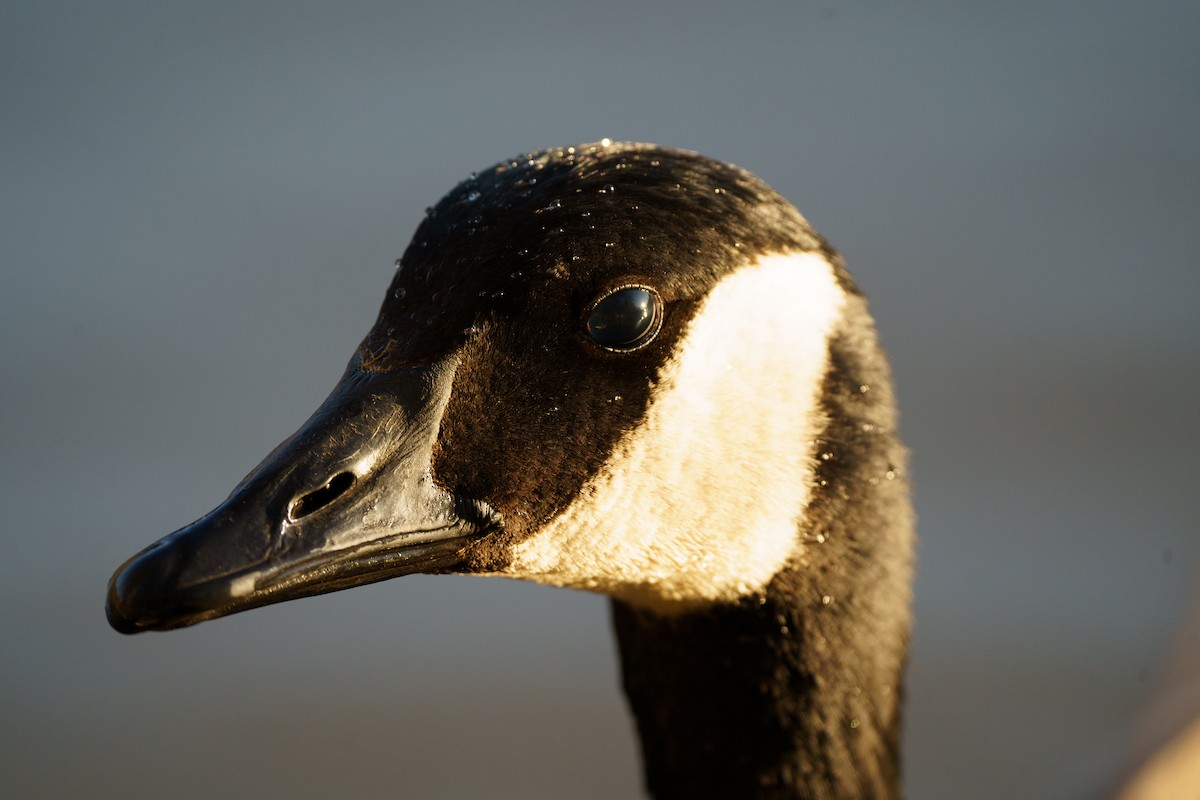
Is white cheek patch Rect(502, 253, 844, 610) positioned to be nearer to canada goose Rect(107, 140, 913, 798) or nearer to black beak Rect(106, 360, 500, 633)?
canada goose Rect(107, 140, 913, 798)

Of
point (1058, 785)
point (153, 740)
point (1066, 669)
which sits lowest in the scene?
point (1058, 785)

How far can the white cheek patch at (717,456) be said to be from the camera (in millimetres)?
2180

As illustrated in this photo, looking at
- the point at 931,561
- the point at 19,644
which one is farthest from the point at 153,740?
the point at 931,561

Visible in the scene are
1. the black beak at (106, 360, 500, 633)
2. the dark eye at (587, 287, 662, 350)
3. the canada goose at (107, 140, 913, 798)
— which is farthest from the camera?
the dark eye at (587, 287, 662, 350)

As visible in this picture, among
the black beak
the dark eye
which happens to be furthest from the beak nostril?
the dark eye

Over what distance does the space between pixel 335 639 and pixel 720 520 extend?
377 centimetres

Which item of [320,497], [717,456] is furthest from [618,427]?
[320,497]

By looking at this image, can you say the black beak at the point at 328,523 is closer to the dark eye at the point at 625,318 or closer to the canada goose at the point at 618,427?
the canada goose at the point at 618,427

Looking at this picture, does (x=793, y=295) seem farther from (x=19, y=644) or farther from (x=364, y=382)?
(x=19, y=644)

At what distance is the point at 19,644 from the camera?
558 centimetres

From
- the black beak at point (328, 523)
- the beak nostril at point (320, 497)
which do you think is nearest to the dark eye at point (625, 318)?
the black beak at point (328, 523)

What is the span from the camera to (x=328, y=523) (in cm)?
194

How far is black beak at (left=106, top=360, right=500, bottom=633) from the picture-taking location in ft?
6.12

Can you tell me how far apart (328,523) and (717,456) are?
2.24ft
